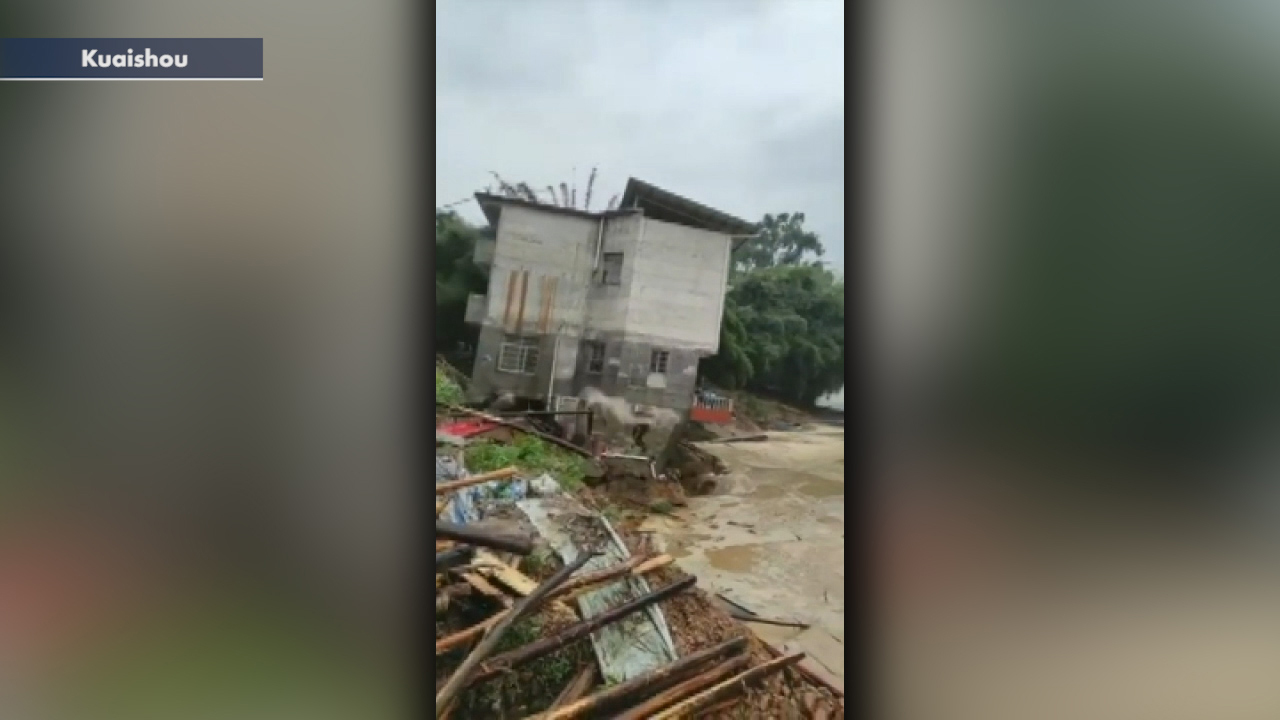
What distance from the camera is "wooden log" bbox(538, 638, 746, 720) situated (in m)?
1.42

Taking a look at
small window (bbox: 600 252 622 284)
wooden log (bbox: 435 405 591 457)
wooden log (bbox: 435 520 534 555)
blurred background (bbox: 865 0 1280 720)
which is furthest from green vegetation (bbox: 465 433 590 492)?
blurred background (bbox: 865 0 1280 720)

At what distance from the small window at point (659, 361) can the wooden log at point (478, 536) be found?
0.41m

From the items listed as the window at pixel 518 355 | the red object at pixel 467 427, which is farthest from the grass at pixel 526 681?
the window at pixel 518 355

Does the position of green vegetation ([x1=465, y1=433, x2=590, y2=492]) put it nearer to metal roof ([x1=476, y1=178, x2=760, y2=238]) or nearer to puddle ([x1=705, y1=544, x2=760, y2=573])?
puddle ([x1=705, y1=544, x2=760, y2=573])

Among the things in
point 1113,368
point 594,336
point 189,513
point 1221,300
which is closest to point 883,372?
point 1113,368

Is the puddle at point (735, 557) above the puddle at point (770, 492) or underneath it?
underneath

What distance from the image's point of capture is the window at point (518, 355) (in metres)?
1.43

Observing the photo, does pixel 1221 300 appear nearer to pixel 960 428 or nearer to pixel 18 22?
pixel 960 428

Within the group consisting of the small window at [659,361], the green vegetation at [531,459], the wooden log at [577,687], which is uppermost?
the small window at [659,361]

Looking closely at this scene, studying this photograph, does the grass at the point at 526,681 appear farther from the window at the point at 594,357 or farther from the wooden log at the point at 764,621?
the window at the point at 594,357

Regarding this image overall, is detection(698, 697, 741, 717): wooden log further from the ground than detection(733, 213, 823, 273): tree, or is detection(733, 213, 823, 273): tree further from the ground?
detection(733, 213, 823, 273): tree

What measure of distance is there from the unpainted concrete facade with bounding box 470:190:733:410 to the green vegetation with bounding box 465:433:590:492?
92 millimetres

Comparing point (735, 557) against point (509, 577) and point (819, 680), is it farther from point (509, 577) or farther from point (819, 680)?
point (509, 577)

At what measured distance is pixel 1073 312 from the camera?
4.83ft
